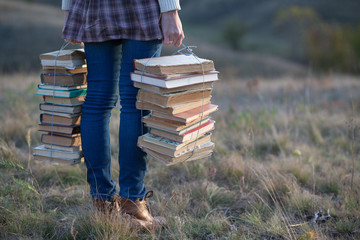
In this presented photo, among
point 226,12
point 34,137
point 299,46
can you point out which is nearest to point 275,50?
point 299,46

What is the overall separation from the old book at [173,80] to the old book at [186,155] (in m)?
0.35

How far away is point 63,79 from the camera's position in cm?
182

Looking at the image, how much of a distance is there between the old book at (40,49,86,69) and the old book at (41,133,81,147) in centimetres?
41

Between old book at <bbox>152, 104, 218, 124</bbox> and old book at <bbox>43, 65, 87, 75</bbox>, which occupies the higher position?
old book at <bbox>43, 65, 87, 75</bbox>

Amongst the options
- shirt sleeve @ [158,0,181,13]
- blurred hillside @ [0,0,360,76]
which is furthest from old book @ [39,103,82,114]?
blurred hillside @ [0,0,360,76]

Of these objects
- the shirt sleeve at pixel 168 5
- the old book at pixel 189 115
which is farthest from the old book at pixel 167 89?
the shirt sleeve at pixel 168 5

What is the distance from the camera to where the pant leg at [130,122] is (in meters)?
1.66

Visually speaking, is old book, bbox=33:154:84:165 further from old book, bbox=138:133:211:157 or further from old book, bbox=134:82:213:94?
old book, bbox=134:82:213:94

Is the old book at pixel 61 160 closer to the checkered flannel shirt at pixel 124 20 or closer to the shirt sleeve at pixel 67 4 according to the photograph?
the checkered flannel shirt at pixel 124 20

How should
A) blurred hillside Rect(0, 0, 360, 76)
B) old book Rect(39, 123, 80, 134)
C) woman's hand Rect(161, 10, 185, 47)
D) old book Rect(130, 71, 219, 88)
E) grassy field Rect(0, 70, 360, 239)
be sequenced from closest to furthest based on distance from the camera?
old book Rect(130, 71, 219, 88) → woman's hand Rect(161, 10, 185, 47) → grassy field Rect(0, 70, 360, 239) → old book Rect(39, 123, 80, 134) → blurred hillside Rect(0, 0, 360, 76)

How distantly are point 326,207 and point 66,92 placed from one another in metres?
1.75

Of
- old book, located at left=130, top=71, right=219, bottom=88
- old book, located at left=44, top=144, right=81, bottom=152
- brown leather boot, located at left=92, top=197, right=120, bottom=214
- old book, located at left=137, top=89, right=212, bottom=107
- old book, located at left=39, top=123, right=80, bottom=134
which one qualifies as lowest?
brown leather boot, located at left=92, top=197, right=120, bottom=214

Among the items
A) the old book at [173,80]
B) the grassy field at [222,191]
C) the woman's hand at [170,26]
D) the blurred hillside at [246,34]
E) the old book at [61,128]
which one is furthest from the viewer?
the blurred hillside at [246,34]

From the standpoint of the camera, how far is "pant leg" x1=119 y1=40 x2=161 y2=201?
1662mm
